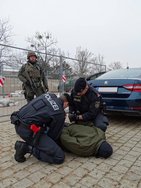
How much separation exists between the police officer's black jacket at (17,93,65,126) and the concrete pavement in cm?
57

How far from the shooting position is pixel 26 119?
9.18 feet

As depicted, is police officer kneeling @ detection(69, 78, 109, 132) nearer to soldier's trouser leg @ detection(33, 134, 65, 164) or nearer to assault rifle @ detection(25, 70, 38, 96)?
soldier's trouser leg @ detection(33, 134, 65, 164)

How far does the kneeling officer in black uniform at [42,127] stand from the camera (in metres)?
2.75

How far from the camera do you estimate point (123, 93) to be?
14.8 feet

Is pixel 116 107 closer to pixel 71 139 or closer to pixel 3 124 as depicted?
pixel 71 139

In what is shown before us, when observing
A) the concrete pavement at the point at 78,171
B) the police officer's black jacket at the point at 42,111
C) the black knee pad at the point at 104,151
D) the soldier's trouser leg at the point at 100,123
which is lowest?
the concrete pavement at the point at 78,171

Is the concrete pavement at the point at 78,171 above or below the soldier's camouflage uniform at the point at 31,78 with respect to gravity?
below

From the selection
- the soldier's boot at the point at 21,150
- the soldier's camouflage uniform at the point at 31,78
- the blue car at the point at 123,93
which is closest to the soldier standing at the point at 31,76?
the soldier's camouflage uniform at the point at 31,78

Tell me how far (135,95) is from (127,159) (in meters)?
1.76

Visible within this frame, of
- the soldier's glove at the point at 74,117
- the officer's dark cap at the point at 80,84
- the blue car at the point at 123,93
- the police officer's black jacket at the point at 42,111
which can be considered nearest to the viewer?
the police officer's black jacket at the point at 42,111

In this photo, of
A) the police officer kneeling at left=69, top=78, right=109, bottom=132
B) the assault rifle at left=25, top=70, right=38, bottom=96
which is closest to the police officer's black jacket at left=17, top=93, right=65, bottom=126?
the police officer kneeling at left=69, top=78, right=109, bottom=132

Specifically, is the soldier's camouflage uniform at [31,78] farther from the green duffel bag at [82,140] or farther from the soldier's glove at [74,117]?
the green duffel bag at [82,140]

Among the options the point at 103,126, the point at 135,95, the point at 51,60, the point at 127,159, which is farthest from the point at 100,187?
the point at 51,60

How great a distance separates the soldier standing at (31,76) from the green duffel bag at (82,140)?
1641mm
